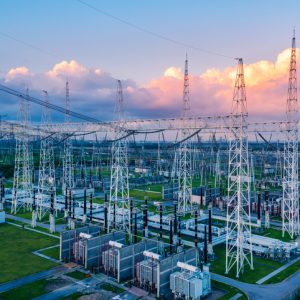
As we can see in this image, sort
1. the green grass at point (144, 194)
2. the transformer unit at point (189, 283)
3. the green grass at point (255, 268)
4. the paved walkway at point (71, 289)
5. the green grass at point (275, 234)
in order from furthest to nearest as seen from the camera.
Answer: the green grass at point (144, 194) → the green grass at point (275, 234) → the green grass at point (255, 268) → the paved walkway at point (71, 289) → the transformer unit at point (189, 283)

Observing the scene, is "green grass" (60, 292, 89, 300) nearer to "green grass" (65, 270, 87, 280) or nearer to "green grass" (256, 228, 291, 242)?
"green grass" (65, 270, 87, 280)

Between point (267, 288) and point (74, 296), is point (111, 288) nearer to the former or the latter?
point (74, 296)

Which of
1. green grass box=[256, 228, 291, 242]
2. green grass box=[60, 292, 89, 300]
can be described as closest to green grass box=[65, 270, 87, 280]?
green grass box=[60, 292, 89, 300]

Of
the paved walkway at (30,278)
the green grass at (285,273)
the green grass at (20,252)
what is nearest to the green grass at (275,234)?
the green grass at (285,273)

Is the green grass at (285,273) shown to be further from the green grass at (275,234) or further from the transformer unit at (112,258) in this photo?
the transformer unit at (112,258)

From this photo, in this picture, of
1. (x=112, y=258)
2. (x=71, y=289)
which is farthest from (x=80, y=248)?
(x=71, y=289)

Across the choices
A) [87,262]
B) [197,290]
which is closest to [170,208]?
[87,262]

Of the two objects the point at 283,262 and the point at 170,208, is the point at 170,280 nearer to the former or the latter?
the point at 283,262
